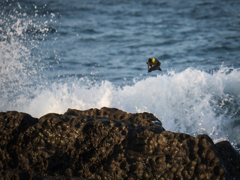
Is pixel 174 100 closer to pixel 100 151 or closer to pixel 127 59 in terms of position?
pixel 100 151

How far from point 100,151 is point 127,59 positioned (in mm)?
6056

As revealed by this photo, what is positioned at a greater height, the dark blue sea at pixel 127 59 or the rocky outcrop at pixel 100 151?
the dark blue sea at pixel 127 59

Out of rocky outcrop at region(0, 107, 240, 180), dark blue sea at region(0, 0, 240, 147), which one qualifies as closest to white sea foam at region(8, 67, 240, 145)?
dark blue sea at region(0, 0, 240, 147)

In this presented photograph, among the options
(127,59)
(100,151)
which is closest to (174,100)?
(100,151)

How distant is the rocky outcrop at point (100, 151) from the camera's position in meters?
2.26

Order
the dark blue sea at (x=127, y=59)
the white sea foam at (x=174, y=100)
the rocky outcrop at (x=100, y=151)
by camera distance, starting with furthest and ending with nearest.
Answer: the dark blue sea at (x=127, y=59) < the white sea foam at (x=174, y=100) < the rocky outcrop at (x=100, y=151)

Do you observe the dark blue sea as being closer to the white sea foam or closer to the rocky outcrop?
the white sea foam

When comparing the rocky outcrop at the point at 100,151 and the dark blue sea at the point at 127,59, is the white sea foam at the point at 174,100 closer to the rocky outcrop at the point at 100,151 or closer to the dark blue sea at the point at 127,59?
the dark blue sea at the point at 127,59

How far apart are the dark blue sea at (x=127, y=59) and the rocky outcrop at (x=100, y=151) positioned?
2.24 meters

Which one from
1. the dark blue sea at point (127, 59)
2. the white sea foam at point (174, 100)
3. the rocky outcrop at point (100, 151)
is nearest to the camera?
the rocky outcrop at point (100, 151)

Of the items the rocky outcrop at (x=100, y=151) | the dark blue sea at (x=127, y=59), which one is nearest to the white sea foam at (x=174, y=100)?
the dark blue sea at (x=127, y=59)

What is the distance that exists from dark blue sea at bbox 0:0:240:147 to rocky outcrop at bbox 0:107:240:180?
224 cm

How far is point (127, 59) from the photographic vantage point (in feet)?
26.8

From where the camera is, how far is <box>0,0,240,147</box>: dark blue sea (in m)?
4.93
